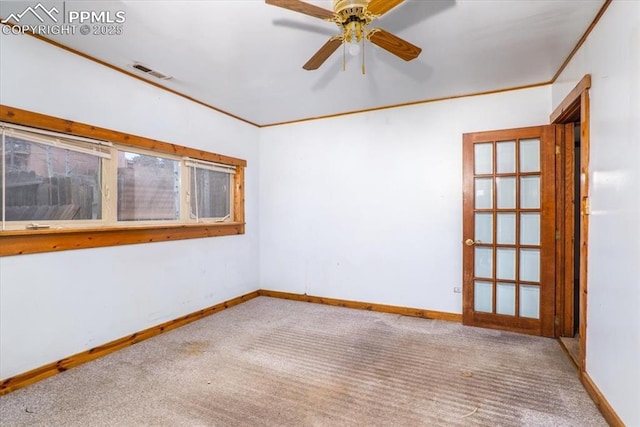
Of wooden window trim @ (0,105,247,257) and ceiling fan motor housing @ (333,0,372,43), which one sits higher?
ceiling fan motor housing @ (333,0,372,43)

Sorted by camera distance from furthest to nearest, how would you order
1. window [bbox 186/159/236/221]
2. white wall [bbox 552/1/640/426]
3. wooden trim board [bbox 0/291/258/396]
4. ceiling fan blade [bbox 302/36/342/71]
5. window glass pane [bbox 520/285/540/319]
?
window [bbox 186/159/236/221]
window glass pane [bbox 520/285/540/319]
wooden trim board [bbox 0/291/258/396]
ceiling fan blade [bbox 302/36/342/71]
white wall [bbox 552/1/640/426]

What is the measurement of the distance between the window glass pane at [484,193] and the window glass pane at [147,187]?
3.43 m

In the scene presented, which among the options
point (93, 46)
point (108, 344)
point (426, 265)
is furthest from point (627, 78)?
point (108, 344)

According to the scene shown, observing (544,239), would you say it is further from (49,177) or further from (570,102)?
(49,177)

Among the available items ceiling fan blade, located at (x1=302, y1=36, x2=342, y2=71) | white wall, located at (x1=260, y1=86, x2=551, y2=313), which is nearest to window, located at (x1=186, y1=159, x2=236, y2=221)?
white wall, located at (x1=260, y1=86, x2=551, y2=313)

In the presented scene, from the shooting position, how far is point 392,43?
2078 mm

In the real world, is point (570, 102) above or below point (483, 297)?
above

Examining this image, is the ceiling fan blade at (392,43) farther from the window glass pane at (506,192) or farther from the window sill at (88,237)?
the window sill at (88,237)

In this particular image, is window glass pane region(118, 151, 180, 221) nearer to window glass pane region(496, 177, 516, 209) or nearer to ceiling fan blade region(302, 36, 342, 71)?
ceiling fan blade region(302, 36, 342, 71)

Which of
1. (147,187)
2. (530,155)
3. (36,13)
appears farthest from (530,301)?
(36,13)

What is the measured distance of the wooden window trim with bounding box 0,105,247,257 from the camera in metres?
2.30

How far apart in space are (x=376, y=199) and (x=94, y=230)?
9.97 ft

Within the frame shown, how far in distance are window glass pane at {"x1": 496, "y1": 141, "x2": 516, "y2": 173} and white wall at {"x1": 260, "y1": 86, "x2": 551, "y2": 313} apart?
0.24m

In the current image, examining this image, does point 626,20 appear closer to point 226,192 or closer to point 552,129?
point 552,129
